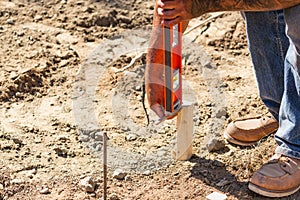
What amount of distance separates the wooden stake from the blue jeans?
1.21 feet

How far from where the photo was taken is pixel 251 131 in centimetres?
351

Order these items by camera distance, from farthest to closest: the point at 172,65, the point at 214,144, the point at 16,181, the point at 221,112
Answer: the point at 221,112, the point at 214,144, the point at 16,181, the point at 172,65

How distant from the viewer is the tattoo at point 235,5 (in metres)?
2.83

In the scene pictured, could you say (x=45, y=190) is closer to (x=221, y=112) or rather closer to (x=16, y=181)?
(x=16, y=181)

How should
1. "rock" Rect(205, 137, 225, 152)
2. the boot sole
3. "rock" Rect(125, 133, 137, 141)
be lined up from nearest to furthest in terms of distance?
the boot sole < "rock" Rect(205, 137, 225, 152) < "rock" Rect(125, 133, 137, 141)

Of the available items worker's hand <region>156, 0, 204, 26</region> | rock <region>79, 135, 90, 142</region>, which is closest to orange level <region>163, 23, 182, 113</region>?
worker's hand <region>156, 0, 204, 26</region>

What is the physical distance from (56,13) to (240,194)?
2.13 meters

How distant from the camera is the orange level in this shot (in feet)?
9.93

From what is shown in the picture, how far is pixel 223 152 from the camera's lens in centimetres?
347

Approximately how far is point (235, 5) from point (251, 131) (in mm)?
835

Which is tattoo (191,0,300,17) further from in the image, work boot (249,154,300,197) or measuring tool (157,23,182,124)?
work boot (249,154,300,197)

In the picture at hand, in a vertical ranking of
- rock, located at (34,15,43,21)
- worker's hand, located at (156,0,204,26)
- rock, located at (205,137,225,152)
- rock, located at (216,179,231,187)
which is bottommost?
rock, located at (216,179,231,187)

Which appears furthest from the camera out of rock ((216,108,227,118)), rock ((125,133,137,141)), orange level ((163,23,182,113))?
rock ((216,108,227,118))

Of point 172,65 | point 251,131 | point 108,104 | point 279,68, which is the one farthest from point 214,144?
point 108,104
